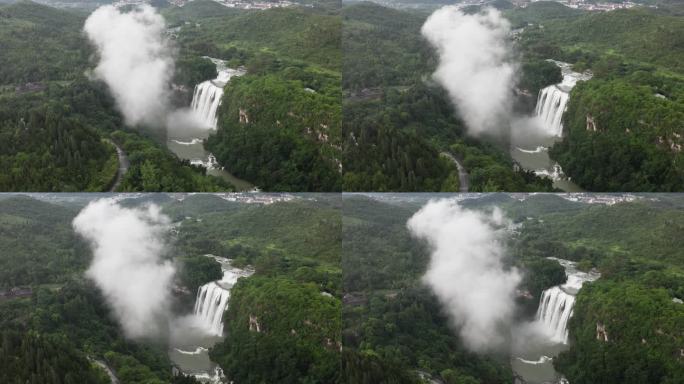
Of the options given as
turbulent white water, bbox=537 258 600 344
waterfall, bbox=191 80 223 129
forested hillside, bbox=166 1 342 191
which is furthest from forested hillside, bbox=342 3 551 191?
waterfall, bbox=191 80 223 129

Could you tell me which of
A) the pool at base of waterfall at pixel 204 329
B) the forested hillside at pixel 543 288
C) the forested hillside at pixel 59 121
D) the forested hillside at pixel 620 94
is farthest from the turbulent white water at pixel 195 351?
the forested hillside at pixel 620 94

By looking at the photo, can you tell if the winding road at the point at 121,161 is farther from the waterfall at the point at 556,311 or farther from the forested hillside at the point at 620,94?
the waterfall at the point at 556,311

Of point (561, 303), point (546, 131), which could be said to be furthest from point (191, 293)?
point (546, 131)

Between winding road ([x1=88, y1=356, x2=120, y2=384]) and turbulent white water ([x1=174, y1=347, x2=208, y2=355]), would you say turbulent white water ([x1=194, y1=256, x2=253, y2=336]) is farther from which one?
winding road ([x1=88, y1=356, x2=120, y2=384])

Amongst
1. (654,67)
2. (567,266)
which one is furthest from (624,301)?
(654,67)

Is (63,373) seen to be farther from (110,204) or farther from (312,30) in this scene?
(312,30)
